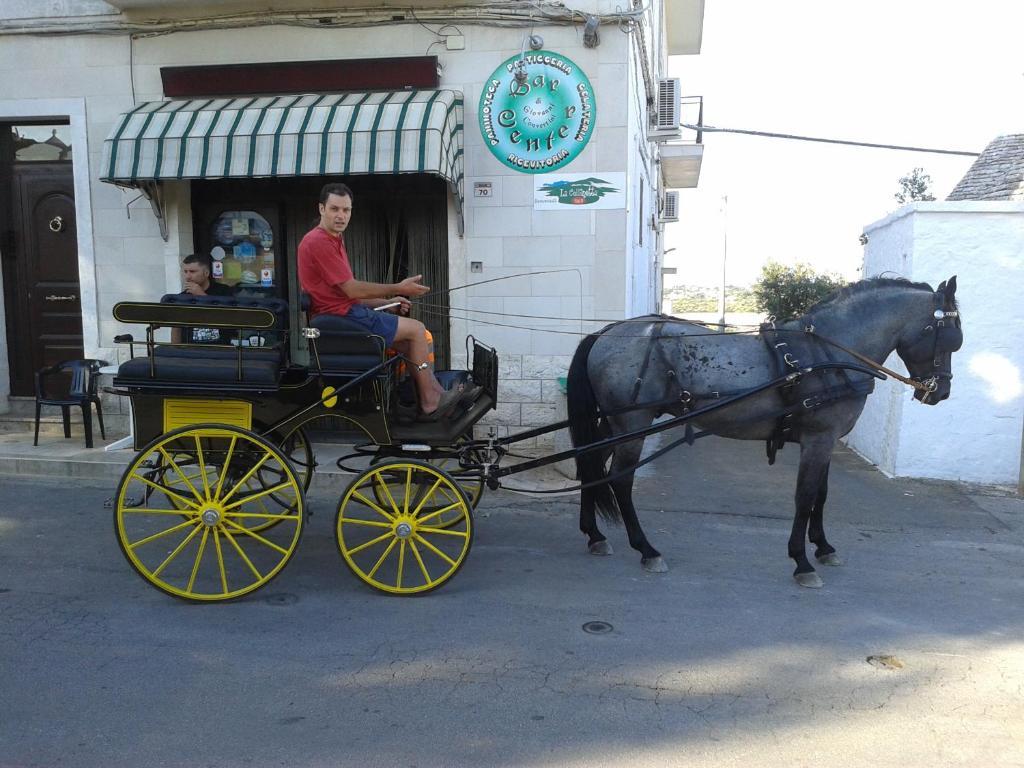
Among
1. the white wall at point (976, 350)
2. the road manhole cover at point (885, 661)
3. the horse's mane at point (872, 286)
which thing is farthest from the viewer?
the white wall at point (976, 350)

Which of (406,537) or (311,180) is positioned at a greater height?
(311,180)

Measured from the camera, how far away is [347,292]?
4730 millimetres

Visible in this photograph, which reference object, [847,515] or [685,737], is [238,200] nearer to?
[847,515]

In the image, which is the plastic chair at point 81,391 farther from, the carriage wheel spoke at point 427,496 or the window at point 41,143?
the carriage wheel spoke at point 427,496

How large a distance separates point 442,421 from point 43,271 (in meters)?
6.90

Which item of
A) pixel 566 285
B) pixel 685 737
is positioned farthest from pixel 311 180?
pixel 685 737

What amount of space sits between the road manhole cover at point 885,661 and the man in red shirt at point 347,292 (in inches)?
106

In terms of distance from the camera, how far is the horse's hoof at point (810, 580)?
485 centimetres

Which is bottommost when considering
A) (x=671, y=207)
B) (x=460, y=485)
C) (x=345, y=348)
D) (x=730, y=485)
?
(x=730, y=485)

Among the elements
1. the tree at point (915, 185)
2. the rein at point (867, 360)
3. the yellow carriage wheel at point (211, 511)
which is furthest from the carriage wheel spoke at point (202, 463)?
the tree at point (915, 185)

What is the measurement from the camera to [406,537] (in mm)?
4594

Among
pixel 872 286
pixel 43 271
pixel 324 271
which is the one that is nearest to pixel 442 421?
pixel 324 271

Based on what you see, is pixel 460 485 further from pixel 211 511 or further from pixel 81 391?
pixel 81 391

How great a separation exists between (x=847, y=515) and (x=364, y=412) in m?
4.14
